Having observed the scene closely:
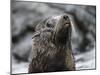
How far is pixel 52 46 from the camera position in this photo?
7.21ft

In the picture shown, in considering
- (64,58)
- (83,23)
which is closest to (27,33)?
(64,58)

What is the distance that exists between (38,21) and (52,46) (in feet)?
1.08

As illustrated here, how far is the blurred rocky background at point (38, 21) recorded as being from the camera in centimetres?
206

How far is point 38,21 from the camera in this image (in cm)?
215

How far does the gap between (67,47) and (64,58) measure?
0.44 feet

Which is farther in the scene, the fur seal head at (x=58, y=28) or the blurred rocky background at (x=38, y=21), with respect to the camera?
the fur seal head at (x=58, y=28)

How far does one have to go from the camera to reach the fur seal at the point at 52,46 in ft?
7.04

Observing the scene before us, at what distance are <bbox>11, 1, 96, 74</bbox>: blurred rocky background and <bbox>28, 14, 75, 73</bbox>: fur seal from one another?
6 centimetres

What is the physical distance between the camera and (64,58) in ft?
7.34

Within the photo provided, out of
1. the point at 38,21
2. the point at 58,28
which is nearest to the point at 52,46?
the point at 58,28

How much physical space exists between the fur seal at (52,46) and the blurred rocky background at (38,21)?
6 cm

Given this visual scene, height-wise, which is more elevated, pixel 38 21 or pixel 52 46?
pixel 38 21

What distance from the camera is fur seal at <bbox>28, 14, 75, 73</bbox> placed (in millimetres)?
2146

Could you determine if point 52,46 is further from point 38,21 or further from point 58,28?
point 38,21
